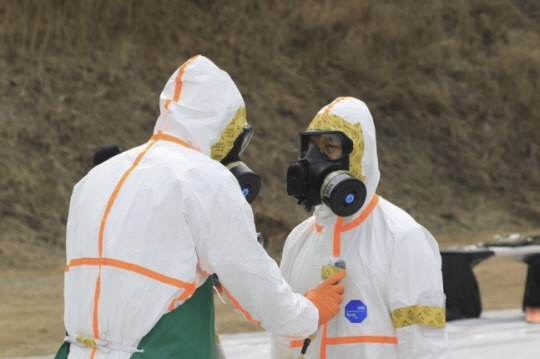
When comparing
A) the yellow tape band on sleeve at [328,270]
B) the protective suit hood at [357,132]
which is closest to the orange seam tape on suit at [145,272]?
the yellow tape band on sleeve at [328,270]

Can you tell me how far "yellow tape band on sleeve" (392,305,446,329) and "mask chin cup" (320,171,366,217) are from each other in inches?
17.5

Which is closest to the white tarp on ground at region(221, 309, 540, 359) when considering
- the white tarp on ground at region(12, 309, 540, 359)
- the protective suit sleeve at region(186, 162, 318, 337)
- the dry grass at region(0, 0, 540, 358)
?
the white tarp on ground at region(12, 309, 540, 359)

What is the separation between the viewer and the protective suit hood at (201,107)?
3754 mm

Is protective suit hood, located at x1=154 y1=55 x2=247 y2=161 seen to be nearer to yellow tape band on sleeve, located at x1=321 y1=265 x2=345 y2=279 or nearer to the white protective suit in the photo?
the white protective suit

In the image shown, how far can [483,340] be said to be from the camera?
339 inches

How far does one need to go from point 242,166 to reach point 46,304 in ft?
34.0

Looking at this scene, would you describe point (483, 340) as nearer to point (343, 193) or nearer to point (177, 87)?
point (343, 193)

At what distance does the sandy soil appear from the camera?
11.2 metres

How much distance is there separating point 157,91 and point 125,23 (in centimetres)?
179

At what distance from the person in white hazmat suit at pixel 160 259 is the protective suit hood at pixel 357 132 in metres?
0.83

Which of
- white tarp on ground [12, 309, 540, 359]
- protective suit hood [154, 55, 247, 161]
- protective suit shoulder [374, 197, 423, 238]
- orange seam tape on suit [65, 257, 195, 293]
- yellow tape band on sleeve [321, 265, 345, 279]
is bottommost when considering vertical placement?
white tarp on ground [12, 309, 540, 359]

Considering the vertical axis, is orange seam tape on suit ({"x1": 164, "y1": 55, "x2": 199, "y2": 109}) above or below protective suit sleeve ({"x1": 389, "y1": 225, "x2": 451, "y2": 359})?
above

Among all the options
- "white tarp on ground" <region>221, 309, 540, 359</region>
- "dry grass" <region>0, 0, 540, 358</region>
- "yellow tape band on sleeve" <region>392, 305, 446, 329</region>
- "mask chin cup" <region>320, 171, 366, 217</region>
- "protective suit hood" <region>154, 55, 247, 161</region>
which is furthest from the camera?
"dry grass" <region>0, 0, 540, 358</region>

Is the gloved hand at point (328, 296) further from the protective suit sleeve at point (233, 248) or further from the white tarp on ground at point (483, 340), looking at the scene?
the white tarp on ground at point (483, 340)
